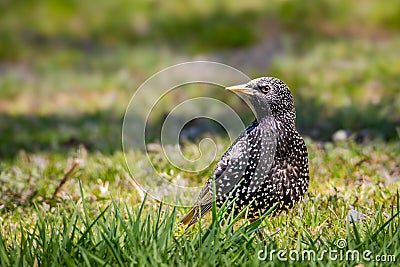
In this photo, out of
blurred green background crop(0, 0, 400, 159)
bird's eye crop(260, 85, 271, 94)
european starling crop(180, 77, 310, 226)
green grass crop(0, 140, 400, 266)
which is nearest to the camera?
green grass crop(0, 140, 400, 266)

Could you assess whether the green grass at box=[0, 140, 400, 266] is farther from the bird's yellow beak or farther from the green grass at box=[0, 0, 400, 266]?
the bird's yellow beak

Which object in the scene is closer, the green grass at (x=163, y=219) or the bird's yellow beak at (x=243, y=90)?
the green grass at (x=163, y=219)

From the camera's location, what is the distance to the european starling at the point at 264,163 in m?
4.95

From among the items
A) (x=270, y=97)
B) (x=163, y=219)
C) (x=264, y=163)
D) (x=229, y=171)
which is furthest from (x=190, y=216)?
(x=270, y=97)

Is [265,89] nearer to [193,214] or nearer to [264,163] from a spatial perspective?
[264,163]

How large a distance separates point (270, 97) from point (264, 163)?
0.44 metres

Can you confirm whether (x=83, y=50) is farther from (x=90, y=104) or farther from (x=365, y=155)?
(x=365, y=155)

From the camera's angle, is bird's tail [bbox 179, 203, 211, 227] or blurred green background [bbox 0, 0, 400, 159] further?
blurred green background [bbox 0, 0, 400, 159]

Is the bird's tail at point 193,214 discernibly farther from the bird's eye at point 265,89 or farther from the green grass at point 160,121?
the bird's eye at point 265,89

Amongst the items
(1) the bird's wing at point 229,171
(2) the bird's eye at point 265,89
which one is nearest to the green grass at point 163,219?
Result: (1) the bird's wing at point 229,171

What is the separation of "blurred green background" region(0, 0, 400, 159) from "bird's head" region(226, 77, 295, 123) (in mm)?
2878

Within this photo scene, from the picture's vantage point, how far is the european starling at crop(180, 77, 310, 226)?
4945 millimetres

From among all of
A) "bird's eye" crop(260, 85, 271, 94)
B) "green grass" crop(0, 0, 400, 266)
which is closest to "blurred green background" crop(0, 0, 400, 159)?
"green grass" crop(0, 0, 400, 266)

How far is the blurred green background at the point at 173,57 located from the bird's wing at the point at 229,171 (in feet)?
9.59
